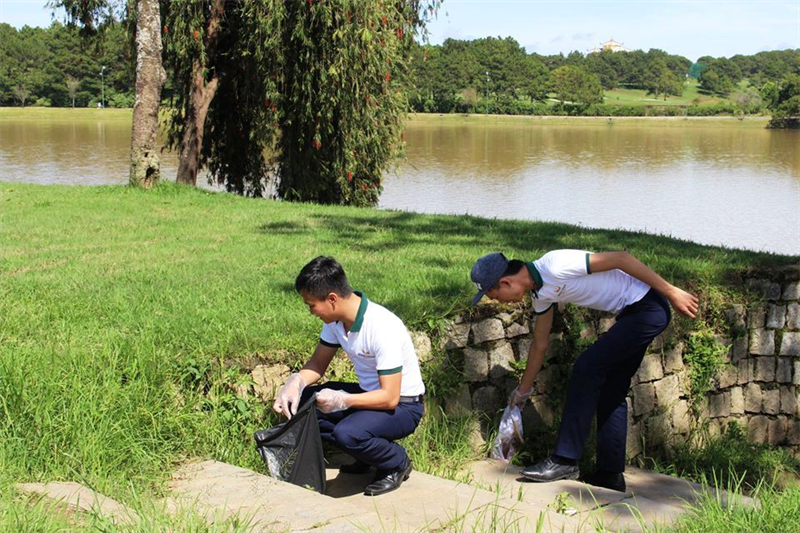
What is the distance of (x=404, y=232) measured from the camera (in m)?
10.1

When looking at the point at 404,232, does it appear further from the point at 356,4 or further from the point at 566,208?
the point at 566,208

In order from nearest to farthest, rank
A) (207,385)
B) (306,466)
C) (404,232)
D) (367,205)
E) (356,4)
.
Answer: (306,466) → (207,385) → (404,232) → (356,4) → (367,205)

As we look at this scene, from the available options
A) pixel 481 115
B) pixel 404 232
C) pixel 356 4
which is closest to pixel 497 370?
pixel 404 232

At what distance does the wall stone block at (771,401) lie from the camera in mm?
7688

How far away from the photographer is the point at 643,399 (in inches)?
269

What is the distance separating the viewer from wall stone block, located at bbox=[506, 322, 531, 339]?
21.2 feet

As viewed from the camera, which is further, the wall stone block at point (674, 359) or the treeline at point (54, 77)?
the treeline at point (54, 77)

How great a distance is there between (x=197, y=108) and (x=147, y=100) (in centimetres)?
196

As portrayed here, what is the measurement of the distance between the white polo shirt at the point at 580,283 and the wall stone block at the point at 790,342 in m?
3.05

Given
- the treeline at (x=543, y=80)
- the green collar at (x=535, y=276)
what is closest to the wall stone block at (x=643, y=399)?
the green collar at (x=535, y=276)

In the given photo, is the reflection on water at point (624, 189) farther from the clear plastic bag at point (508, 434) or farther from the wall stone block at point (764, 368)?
the clear plastic bag at point (508, 434)

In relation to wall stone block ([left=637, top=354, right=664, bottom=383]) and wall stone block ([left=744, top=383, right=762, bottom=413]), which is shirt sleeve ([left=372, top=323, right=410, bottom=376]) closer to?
wall stone block ([left=637, top=354, right=664, bottom=383])

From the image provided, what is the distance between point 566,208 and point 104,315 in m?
14.7

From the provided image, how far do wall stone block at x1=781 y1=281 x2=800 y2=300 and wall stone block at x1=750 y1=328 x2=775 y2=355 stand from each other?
347 millimetres
